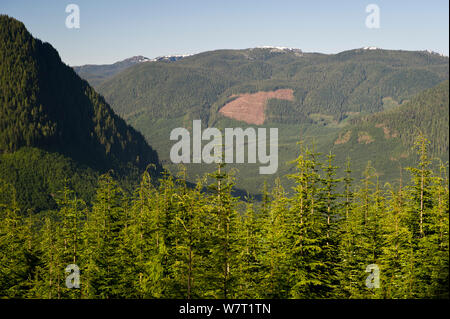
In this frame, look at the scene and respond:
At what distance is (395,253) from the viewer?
1094 inches

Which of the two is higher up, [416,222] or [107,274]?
[416,222]

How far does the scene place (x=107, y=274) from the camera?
3334 centimetres

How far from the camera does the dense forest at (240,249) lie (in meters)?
25.9

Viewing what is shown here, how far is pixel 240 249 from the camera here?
31062 millimetres

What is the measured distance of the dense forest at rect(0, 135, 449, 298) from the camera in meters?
25.9
